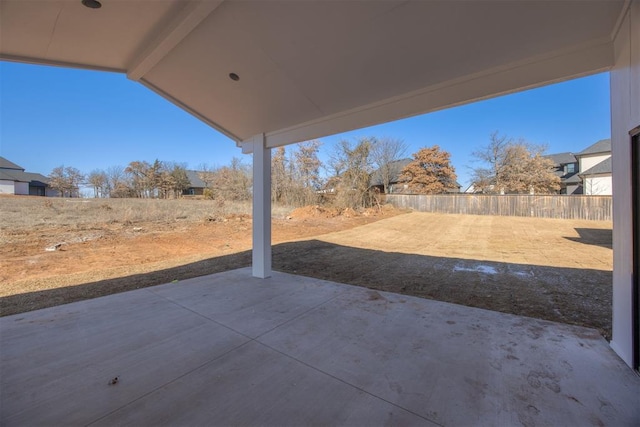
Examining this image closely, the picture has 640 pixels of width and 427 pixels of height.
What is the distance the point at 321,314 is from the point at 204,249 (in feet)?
17.7

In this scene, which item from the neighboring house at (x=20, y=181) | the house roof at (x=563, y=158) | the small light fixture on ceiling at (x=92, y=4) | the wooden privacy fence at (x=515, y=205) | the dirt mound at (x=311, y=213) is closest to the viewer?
the small light fixture on ceiling at (x=92, y=4)

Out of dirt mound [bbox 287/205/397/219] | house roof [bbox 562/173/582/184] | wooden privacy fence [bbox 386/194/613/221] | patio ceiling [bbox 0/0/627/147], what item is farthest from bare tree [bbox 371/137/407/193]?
patio ceiling [bbox 0/0/627/147]

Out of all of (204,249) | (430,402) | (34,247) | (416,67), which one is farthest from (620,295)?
(34,247)

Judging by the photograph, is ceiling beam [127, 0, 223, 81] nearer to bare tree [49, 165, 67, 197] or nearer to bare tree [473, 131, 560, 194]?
bare tree [49, 165, 67, 197]

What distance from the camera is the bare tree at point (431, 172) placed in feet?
69.6

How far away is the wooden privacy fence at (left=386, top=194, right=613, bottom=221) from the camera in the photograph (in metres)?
12.6

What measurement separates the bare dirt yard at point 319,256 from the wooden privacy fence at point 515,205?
3.03 m

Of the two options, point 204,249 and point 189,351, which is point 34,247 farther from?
point 189,351

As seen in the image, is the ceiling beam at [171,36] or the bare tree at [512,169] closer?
the ceiling beam at [171,36]

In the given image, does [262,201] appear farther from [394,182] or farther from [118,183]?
[394,182]

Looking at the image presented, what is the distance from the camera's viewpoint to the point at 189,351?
6.61 ft

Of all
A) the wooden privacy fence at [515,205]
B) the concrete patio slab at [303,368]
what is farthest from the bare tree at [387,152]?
the concrete patio slab at [303,368]

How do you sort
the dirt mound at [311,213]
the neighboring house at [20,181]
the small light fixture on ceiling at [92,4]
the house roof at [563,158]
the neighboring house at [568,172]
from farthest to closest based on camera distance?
the house roof at [563,158]
the neighboring house at [568,172]
the neighboring house at [20,181]
the dirt mound at [311,213]
the small light fixture on ceiling at [92,4]

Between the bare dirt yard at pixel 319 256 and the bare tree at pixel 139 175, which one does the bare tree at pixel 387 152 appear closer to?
the bare dirt yard at pixel 319 256
